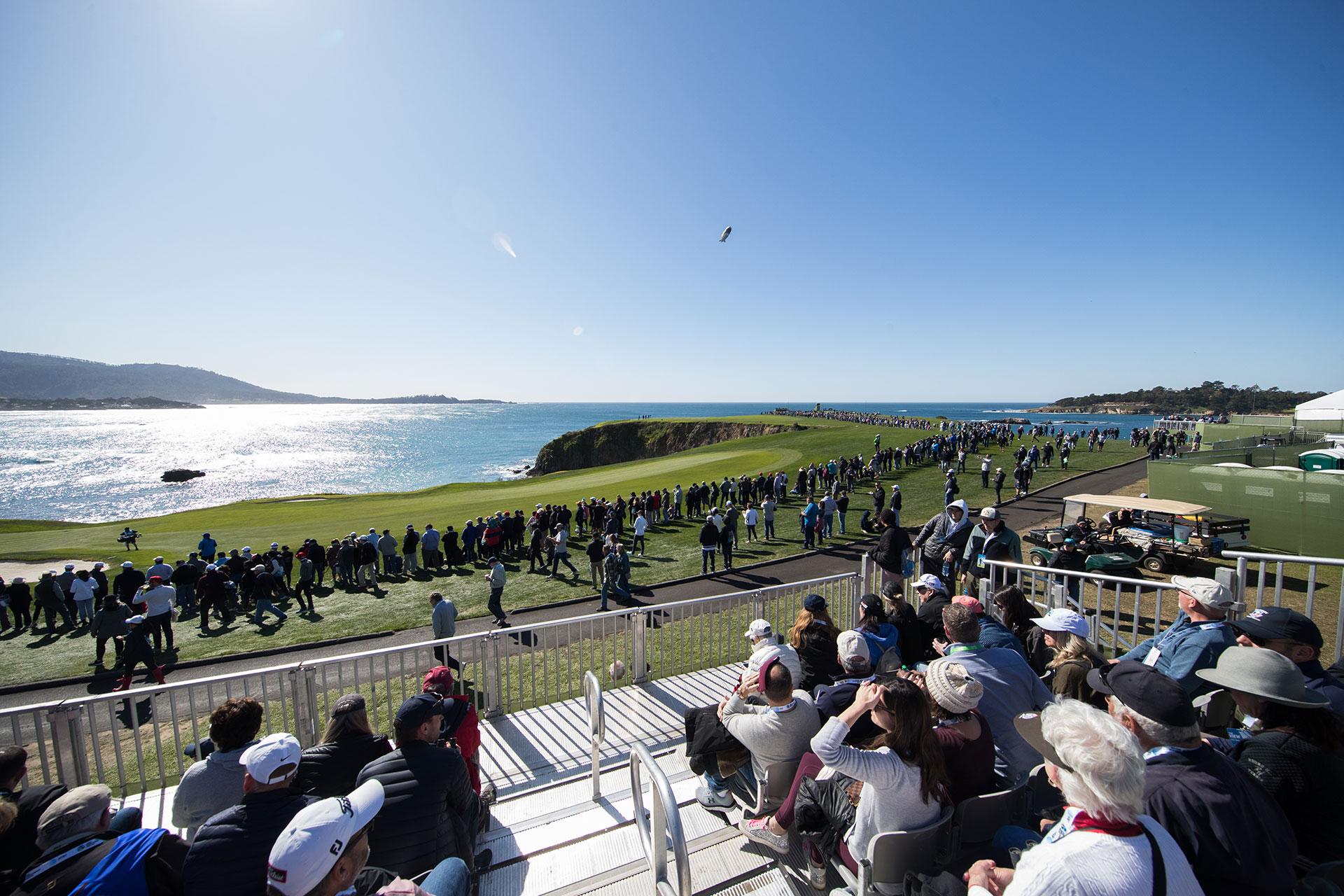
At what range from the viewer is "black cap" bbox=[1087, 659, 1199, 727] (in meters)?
2.29

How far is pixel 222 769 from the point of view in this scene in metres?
3.63

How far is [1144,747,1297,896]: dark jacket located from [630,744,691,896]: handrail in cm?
191

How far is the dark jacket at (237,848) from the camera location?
Result: 8.13 ft

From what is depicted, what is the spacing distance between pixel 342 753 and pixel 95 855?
3.93 ft

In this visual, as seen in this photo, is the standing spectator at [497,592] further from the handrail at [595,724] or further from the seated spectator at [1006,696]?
the seated spectator at [1006,696]

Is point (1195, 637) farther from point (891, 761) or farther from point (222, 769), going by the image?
point (222, 769)

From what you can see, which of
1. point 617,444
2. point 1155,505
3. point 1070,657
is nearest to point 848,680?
point 1070,657

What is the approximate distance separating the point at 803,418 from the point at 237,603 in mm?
67191

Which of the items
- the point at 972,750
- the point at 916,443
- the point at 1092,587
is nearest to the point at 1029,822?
the point at 972,750

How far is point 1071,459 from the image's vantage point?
105 feet

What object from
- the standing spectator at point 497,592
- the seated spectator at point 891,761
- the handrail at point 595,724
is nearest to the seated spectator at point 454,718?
the handrail at point 595,724

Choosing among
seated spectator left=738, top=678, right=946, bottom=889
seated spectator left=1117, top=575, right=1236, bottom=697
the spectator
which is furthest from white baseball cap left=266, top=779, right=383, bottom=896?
seated spectator left=1117, top=575, right=1236, bottom=697

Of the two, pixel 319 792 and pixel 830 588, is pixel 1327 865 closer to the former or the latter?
pixel 319 792

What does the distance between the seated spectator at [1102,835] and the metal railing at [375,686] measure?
435cm
